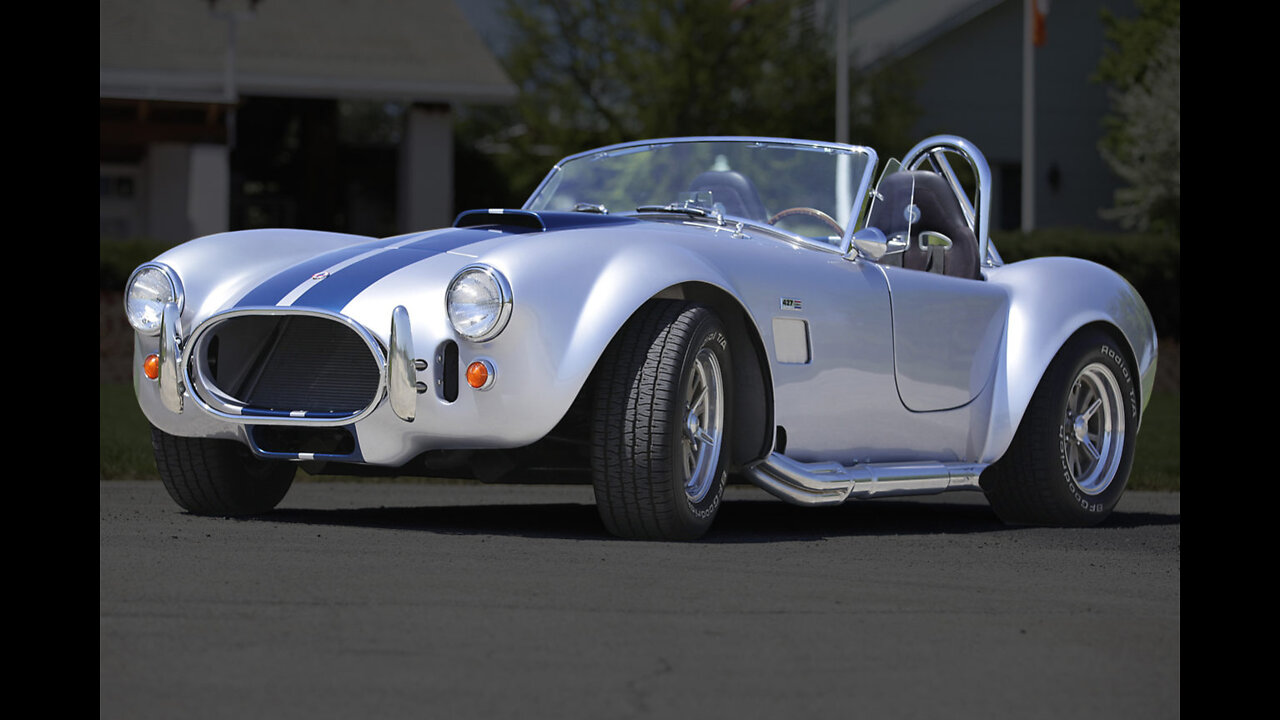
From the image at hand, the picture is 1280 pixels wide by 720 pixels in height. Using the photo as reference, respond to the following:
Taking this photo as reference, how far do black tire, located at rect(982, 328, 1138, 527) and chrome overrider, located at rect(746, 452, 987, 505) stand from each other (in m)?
0.25

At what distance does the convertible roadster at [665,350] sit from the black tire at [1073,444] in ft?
0.04

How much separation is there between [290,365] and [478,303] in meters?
0.77

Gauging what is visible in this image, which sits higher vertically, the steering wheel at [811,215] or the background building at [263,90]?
the background building at [263,90]

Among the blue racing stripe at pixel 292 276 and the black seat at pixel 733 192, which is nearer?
the blue racing stripe at pixel 292 276

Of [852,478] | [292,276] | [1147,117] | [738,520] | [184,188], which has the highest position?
[1147,117]

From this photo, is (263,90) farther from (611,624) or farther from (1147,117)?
(611,624)

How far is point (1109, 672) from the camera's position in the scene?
10.8 ft

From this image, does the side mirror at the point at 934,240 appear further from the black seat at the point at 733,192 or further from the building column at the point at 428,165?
the building column at the point at 428,165

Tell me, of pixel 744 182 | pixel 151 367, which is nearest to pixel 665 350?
pixel 151 367

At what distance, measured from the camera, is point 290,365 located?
17.4 ft

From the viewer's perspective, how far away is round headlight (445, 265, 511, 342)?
486 centimetres

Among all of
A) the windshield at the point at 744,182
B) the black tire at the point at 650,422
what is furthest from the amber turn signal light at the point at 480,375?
the windshield at the point at 744,182

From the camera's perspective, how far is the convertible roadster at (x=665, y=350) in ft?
16.2

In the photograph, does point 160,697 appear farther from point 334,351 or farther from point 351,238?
point 351,238
